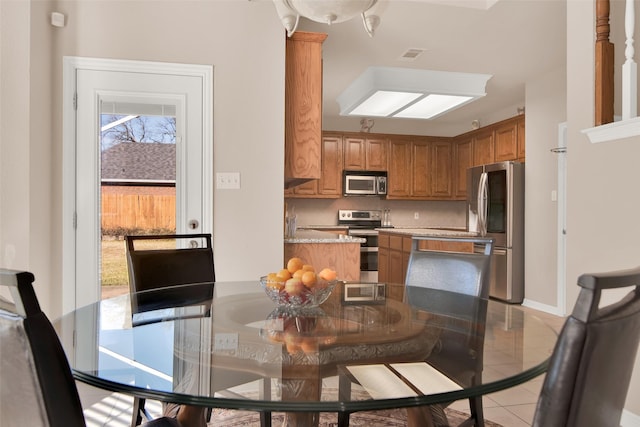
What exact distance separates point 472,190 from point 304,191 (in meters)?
2.37

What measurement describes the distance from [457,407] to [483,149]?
14.7ft

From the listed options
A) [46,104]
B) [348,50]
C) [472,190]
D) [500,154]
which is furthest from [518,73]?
[46,104]

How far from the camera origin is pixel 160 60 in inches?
119

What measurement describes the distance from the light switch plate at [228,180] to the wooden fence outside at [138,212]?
1.09 feet

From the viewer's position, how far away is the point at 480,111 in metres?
6.69

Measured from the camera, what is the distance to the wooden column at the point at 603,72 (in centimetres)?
231

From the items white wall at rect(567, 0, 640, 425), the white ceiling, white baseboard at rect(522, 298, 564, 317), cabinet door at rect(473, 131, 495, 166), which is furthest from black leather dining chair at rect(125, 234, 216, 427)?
cabinet door at rect(473, 131, 495, 166)

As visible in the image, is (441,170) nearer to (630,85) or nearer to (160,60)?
(630,85)

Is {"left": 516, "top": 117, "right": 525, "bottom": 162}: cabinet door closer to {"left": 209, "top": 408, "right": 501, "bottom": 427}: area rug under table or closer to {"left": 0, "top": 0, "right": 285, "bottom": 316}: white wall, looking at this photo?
{"left": 0, "top": 0, "right": 285, "bottom": 316}: white wall

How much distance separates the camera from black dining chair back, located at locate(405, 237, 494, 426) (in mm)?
1072

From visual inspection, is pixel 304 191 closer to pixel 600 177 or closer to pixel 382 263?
pixel 382 263

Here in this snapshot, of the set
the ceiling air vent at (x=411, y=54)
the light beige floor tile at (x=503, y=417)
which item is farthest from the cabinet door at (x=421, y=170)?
the light beige floor tile at (x=503, y=417)

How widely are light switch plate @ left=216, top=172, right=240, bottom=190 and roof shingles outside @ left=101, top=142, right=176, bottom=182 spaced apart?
0.31 metres

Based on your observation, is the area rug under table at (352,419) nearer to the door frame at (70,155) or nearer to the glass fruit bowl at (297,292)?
the glass fruit bowl at (297,292)
